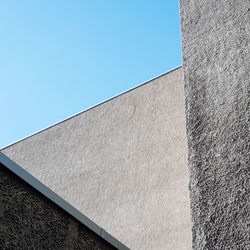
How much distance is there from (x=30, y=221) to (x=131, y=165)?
418cm

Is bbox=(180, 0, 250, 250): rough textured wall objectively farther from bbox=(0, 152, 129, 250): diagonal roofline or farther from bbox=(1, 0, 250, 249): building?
bbox=(0, 152, 129, 250): diagonal roofline

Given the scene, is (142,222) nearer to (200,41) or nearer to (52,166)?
(52,166)

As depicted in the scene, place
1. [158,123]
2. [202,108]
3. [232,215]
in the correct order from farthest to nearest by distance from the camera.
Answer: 1. [158,123]
2. [202,108]
3. [232,215]

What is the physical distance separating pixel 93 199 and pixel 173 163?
1374mm

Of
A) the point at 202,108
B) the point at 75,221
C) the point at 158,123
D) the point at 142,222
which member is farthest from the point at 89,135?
the point at 202,108

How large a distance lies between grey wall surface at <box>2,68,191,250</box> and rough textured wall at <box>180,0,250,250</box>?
3474mm

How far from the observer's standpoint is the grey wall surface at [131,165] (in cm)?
558

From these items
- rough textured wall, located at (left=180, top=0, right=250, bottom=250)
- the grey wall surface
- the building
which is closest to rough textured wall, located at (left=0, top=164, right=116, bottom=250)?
the building

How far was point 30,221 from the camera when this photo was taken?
6.78ft

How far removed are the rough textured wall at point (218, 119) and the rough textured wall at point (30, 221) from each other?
72 cm

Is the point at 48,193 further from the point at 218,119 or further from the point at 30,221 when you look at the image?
the point at 218,119

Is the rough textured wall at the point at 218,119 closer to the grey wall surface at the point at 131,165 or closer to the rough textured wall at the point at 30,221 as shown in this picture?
the rough textured wall at the point at 30,221

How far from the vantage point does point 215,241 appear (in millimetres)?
1588

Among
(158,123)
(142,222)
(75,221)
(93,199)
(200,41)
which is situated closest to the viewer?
(200,41)
